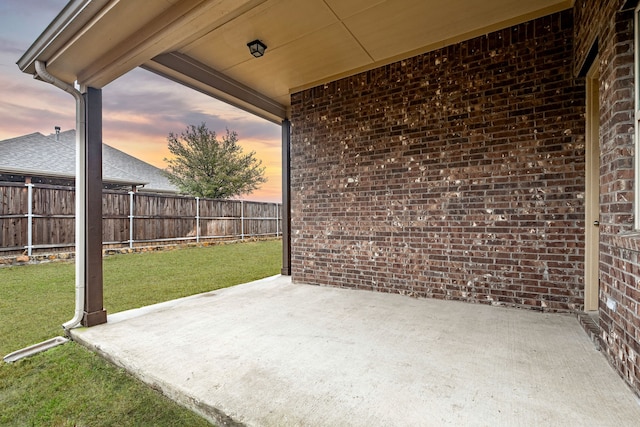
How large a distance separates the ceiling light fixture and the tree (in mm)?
14051

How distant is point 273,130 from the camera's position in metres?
14.0

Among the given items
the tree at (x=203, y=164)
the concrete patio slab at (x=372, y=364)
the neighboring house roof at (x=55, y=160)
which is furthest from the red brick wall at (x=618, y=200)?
the tree at (x=203, y=164)

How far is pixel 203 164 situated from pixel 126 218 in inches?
339

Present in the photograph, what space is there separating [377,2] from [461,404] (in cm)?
331

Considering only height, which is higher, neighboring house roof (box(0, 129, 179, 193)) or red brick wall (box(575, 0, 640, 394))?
neighboring house roof (box(0, 129, 179, 193))

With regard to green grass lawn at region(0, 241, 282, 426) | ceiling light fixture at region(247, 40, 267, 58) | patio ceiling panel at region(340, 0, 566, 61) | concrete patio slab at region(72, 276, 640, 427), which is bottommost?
green grass lawn at region(0, 241, 282, 426)

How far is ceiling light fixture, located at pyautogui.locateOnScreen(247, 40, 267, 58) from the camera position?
3.45m

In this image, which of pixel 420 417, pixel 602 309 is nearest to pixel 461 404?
pixel 420 417

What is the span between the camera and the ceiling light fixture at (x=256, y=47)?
345cm

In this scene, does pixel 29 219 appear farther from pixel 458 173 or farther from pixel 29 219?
pixel 458 173

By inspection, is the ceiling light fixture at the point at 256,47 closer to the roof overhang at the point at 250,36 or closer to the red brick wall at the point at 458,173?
the roof overhang at the point at 250,36

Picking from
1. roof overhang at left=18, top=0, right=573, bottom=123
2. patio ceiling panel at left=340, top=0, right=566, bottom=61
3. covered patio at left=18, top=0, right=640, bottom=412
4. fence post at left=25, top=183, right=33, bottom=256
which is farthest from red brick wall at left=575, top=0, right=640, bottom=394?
fence post at left=25, top=183, right=33, bottom=256

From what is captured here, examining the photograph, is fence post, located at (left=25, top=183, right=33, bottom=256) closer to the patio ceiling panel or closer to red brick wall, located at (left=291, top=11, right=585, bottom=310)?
red brick wall, located at (left=291, top=11, right=585, bottom=310)

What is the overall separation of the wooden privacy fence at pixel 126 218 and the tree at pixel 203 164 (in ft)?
15.1
